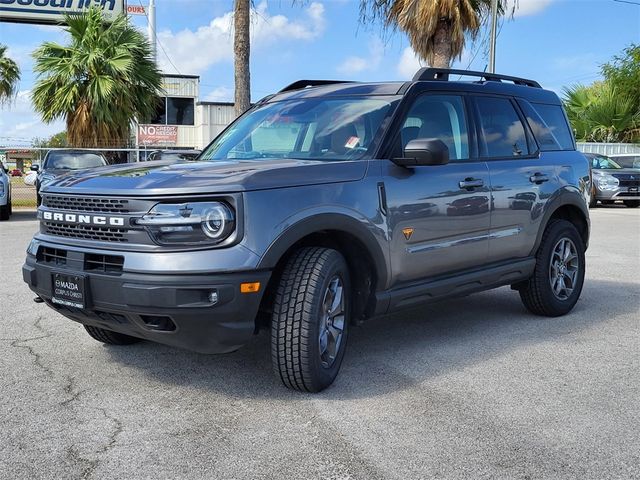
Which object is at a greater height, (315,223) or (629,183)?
(315,223)

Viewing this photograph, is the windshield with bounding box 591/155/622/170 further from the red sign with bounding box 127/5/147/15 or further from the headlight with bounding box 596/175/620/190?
the red sign with bounding box 127/5/147/15

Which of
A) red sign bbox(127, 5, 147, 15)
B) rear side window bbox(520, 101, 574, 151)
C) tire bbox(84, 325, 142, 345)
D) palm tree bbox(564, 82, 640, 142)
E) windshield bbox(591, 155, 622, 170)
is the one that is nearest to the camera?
tire bbox(84, 325, 142, 345)

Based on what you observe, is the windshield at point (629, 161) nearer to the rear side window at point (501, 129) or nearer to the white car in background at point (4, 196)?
the white car in background at point (4, 196)

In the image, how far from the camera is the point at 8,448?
3.23m

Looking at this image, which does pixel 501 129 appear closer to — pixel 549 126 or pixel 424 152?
pixel 549 126

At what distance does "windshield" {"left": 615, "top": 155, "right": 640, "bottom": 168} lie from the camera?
22111mm

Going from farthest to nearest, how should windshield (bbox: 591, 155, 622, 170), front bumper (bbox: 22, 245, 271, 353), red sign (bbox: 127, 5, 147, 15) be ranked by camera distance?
1. red sign (bbox: 127, 5, 147, 15)
2. windshield (bbox: 591, 155, 622, 170)
3. front bumper (bbox: 22, 245, 271, 353)

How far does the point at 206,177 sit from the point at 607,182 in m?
19.8

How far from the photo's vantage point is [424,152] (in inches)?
169

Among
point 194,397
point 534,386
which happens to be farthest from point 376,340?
point 194,397

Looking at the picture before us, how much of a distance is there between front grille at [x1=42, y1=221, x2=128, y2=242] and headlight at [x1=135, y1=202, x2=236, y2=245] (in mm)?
235

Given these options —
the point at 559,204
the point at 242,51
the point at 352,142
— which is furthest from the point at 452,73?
the point at 242,51

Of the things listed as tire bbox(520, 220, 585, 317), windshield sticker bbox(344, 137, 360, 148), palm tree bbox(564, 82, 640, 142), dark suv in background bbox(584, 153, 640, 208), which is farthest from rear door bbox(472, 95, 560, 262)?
palm tree bbox(564, 82, 640, 142)

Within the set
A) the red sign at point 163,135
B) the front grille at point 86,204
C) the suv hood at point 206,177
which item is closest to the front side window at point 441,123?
the suv hood at point 206,177
